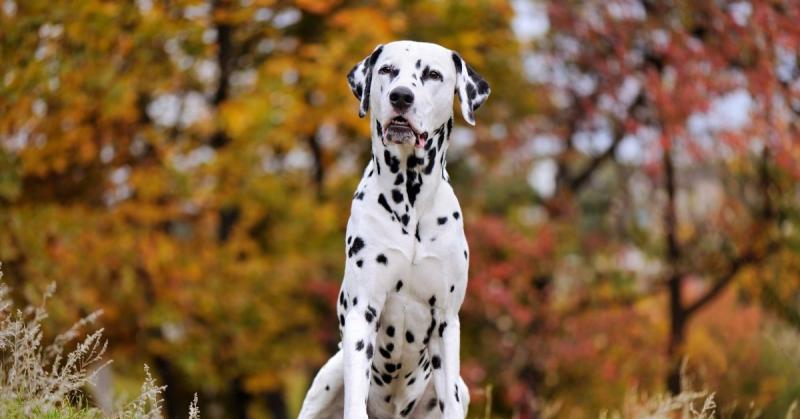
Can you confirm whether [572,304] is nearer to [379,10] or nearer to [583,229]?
[583,229]

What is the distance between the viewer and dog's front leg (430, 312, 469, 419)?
448 centimetres

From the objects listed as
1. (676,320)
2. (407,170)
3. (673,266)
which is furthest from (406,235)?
(676,320)

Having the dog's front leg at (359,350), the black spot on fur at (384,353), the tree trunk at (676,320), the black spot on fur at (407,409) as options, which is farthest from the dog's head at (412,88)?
the tree trunk at (676,320)

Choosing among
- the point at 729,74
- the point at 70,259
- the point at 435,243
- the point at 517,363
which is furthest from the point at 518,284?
the point at 435,243

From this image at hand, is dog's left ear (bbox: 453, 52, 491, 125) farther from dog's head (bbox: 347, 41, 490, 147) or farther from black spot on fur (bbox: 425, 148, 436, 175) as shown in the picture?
black spot on fur (bbox: 425, 148, 436, 175)

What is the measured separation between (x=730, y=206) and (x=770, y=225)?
76cm

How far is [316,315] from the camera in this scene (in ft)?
46.1

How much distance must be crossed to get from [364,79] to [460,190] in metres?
10.3

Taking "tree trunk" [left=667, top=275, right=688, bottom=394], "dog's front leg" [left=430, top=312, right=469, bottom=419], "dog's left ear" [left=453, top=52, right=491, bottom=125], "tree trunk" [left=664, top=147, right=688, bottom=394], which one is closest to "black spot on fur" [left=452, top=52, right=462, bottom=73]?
"dog's left ear" [left=453, top=52, right=491, bottom=125]

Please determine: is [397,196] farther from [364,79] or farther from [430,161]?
[364,79]

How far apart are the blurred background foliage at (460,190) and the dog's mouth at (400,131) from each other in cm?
495

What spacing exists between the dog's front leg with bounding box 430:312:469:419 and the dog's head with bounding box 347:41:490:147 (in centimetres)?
83

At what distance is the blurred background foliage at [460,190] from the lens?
32.7ft

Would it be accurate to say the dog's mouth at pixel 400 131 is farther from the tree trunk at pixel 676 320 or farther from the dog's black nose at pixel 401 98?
the tree trunk at pixel 676 320
